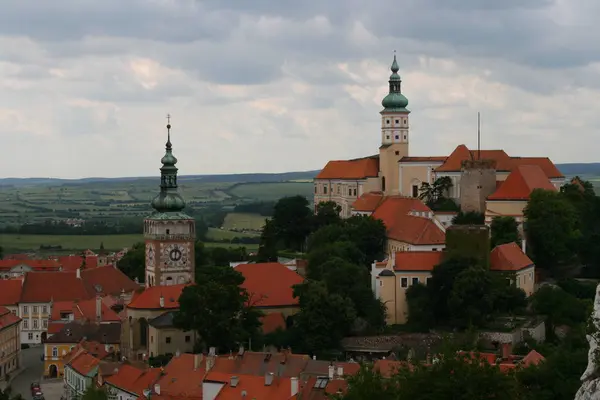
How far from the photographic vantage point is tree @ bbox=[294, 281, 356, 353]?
62469mm

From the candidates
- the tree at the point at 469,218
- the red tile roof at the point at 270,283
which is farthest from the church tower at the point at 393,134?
the red tile roof at the point at 270,283

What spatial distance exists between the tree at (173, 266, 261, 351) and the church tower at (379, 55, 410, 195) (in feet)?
92.5

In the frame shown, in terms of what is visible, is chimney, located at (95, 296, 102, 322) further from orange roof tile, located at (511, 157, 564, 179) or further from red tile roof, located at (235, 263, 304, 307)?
orange roof tile, located at (511, 157, 564, 179)

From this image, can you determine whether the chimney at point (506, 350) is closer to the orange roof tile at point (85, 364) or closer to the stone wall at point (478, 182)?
the stone wall at point (478, 182)

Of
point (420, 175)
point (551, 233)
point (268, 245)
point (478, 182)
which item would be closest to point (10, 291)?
point (268, 245)

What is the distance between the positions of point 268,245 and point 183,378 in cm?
3334

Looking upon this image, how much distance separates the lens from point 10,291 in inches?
3462

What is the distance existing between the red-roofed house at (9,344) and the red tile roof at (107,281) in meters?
13.2

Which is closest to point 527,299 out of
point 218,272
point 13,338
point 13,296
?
point 218,272

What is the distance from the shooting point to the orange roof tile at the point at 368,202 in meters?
84.3

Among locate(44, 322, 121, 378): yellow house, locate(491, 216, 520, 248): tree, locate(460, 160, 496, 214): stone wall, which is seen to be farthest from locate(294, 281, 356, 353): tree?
locate(460, 160, 496, 214): stone wall

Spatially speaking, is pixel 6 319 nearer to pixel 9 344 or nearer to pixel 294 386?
pixel 9 344

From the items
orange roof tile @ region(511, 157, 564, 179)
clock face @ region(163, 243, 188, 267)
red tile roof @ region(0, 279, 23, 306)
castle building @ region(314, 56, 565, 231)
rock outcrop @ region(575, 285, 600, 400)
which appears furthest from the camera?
red tile roof @ region(0, 279, 23, 306)

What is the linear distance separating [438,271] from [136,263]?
4143cm
